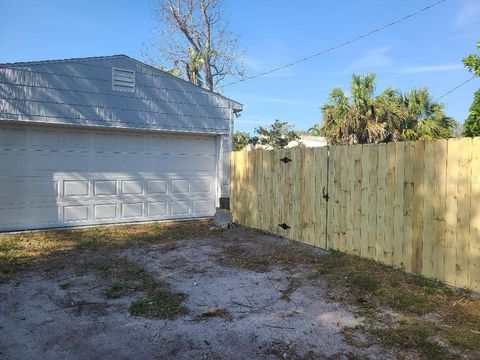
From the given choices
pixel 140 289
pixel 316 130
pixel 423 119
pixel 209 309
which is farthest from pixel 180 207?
pixel 316 130

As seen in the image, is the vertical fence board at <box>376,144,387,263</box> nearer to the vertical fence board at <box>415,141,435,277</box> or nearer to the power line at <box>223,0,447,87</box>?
the vertical fence board at <box>415,141,435,277</box>

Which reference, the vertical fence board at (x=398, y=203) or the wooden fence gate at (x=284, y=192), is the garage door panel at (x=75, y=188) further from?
the vertical fence board at (x=398, y=203)

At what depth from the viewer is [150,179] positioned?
9.18 m

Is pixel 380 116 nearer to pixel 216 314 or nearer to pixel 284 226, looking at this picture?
pixel 284 226

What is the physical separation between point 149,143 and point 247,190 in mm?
2654

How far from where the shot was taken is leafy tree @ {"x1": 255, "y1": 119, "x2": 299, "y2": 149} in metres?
28.0

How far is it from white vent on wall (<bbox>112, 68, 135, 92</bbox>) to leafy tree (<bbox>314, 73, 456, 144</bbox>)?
9821mm

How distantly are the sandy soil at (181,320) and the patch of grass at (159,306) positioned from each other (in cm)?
10

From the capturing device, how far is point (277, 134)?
28125 millimetres

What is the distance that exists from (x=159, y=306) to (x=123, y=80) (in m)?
6.15

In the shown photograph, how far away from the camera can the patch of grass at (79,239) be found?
5918 mm

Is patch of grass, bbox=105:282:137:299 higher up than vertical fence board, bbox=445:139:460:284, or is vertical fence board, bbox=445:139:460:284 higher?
vertical fence board, bbox=445:139:460:284

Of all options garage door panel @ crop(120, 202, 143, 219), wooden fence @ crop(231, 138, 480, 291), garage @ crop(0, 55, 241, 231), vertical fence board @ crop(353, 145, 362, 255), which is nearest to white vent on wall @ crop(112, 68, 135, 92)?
garage @ crop(0, 55, 241, 231)

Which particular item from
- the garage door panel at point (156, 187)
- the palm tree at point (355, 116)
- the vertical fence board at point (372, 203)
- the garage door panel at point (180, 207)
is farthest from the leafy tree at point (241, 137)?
the vertical fence board at point (372, 203)
